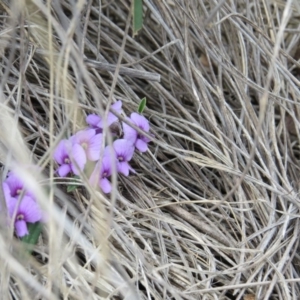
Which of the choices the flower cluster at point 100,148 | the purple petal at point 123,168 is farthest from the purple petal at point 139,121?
the purple petal at point 123,168

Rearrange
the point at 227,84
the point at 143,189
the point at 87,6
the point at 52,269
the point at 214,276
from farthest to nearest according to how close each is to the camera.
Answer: the point at 227,84
the point at 87,6
the point at 143,189
the point at 214,276
the point at 52,269

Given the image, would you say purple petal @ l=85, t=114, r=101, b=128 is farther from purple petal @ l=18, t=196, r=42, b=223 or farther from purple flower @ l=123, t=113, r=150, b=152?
purple petal @ l=18, t=196, r=42, b=223

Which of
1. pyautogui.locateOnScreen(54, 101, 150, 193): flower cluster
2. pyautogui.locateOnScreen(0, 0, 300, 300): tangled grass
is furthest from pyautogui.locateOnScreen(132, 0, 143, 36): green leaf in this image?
pyautogui.locateOnScreen(54, 101, 150, 193): flower cluster

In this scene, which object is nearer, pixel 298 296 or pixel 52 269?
pixel 52 269

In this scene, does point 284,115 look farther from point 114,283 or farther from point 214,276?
point 114,283

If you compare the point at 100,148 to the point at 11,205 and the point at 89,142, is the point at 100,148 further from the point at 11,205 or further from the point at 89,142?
the point at 11,205

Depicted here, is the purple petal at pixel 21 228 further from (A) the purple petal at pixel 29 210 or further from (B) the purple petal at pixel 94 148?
(B) the purple petal at pixel 94 148

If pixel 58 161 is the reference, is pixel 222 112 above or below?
below

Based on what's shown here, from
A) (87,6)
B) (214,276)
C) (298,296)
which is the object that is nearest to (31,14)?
(87,6)
